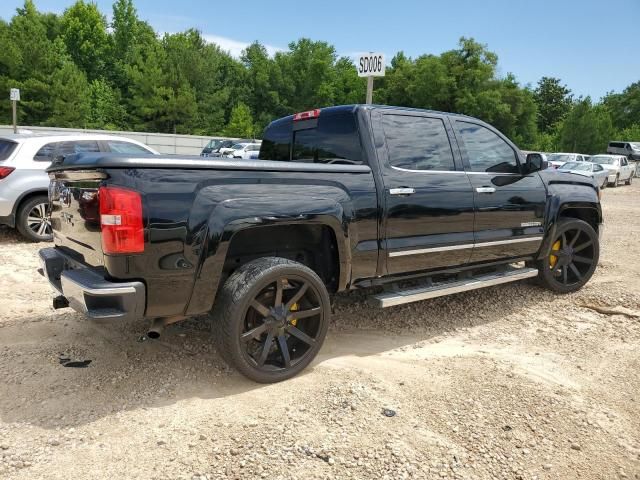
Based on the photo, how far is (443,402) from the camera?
3.31 meters

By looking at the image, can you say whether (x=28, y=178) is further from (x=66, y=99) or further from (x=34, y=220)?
(x=66, y=99)

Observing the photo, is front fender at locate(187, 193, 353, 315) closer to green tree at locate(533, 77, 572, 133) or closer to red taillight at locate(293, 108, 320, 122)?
red taillight at locate(293, 108, 320, 122)

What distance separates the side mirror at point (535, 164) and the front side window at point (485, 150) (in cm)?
11

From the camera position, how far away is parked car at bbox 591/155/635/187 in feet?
81.8

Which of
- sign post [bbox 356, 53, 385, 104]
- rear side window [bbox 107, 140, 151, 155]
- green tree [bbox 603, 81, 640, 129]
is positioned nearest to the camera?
sign post [bbox 356, 53, 385, 104]

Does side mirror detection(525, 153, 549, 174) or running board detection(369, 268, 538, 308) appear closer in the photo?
running board detection(369, 268, 538, 308)

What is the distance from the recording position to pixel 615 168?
992 inches

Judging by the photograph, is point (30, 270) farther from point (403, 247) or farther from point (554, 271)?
point (554, 271)

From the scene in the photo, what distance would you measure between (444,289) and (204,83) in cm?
4504

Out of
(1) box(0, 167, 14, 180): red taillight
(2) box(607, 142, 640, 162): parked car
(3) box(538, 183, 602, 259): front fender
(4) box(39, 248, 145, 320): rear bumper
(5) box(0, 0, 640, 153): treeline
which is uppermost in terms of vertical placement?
(5) box(0, 0, 640, 153): treeline

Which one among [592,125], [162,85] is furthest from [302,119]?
[592,125]

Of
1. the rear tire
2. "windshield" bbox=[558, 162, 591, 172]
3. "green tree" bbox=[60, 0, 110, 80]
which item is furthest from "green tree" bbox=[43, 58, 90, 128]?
the rear tire

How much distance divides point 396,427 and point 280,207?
5.00 feet

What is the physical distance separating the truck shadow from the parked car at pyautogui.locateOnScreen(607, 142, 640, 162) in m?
40.0
